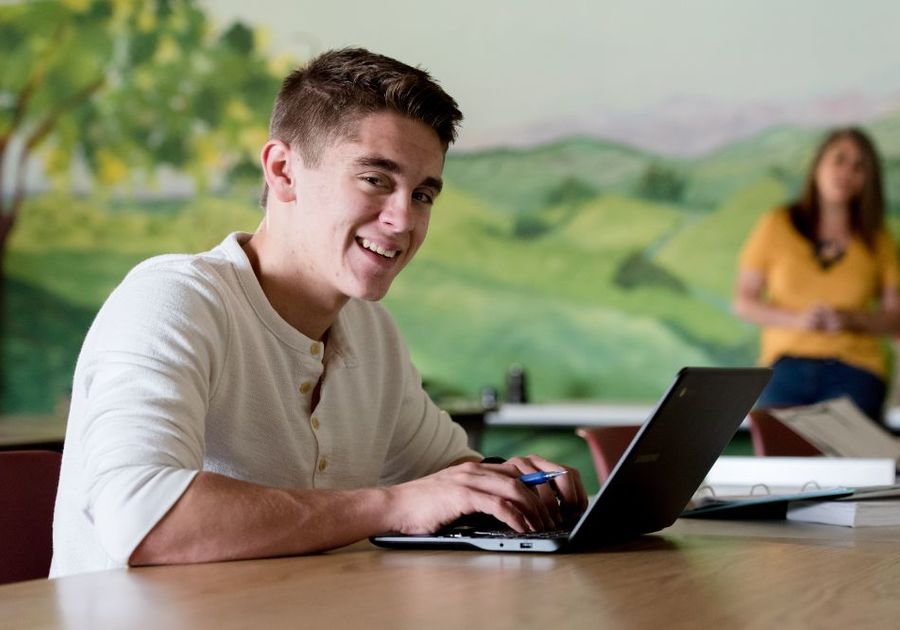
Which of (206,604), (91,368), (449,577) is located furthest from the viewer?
(91,368)

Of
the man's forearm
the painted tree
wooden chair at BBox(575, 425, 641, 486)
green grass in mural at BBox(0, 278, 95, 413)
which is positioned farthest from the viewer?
green grass in mural at BBox(0, 278, 95, 413)

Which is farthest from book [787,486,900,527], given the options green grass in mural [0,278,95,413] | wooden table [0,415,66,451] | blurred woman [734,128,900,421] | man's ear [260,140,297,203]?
green grass in mural [0,278,95,413]

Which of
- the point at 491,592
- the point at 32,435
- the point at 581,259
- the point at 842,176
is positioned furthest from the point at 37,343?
the point at 491,592

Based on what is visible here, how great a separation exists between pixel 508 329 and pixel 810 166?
1.45 meters

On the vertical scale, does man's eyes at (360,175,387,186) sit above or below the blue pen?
above

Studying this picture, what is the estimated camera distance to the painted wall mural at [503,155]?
5473 mm

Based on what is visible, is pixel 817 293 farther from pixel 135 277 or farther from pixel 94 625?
pixel 94 625

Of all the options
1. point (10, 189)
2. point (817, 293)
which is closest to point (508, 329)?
point (817, 293)

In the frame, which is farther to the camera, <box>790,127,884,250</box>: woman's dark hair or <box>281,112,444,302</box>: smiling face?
<box>790,127,884,250</box>: woman's dark hair

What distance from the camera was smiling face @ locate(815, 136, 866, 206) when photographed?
202 inches

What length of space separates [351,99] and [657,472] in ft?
2.29

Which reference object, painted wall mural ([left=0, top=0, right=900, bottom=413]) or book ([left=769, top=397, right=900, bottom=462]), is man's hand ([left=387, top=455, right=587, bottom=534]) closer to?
book ([left=769, top=397, right=900, bottom=462])

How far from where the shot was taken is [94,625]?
1.07m

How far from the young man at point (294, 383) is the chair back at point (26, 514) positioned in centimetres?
7
